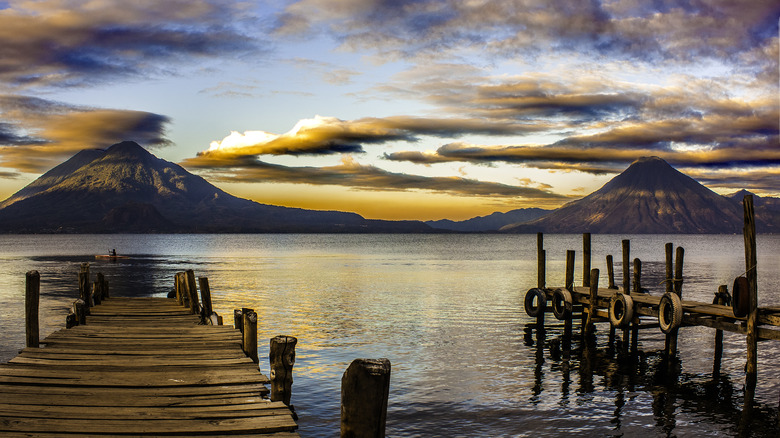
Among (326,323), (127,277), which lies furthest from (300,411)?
(127,277)

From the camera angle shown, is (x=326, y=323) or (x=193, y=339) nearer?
(x=193, y=339)

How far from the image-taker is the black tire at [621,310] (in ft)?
72.9

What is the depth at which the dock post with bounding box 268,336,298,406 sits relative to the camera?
33.7ft

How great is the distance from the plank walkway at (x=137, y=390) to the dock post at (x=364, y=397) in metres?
2.50

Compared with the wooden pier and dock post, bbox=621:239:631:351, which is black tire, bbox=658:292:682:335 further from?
the wooden pier

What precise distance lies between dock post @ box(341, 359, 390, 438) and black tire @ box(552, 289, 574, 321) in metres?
22.8

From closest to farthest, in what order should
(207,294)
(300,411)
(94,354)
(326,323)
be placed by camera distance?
(94,354) → (300,411) → (207,294) → (326,323)

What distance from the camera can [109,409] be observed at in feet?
27.1

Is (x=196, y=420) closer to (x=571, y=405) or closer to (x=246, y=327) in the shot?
(x=246, y=327)

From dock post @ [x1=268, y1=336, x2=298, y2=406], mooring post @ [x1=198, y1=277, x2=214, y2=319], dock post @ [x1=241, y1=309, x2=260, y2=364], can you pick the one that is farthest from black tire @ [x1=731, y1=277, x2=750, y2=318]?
mooring post @ [x1=198, y1=277, x2=214, y2=319]

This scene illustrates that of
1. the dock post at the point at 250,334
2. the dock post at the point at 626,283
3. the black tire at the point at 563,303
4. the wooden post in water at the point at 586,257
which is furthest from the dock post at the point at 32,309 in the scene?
the wooden post in water at the point at 586,257

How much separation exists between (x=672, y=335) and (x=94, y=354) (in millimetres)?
18011

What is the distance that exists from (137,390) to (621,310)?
18.4 metres

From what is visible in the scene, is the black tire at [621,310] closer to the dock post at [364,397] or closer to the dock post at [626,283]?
the dock post at [626,283]
